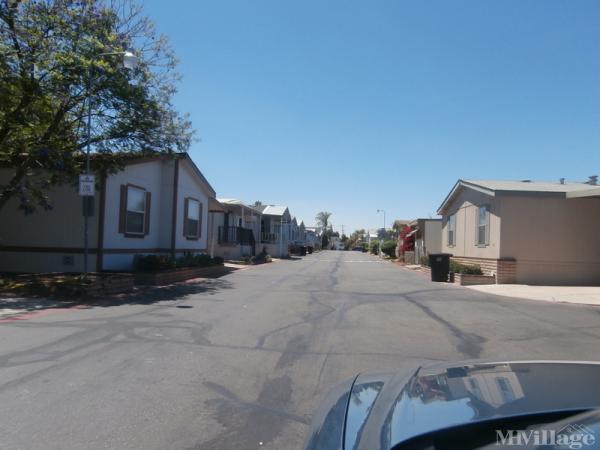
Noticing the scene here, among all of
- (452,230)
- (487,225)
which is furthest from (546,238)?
(452,230)

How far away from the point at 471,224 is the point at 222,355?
1891 centimetres

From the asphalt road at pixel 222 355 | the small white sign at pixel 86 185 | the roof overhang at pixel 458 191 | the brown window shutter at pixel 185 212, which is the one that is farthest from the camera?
the brown window shutter at pixel 185 212

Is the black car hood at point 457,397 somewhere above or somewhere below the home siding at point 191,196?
below

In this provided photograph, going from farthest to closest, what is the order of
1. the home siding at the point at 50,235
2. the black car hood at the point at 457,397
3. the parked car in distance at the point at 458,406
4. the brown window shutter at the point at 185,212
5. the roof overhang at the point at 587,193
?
the brown window shutter at the point at 185,212 < the roof overhang at the point at 587,193 < the home siding at the point at 50,235 < the black car hood at the point at 457,397 < the parked car in distance at the point at 458,406

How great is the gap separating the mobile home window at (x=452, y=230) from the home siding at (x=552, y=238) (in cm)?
731

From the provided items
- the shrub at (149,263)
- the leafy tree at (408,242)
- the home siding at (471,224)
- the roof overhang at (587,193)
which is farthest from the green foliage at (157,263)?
the leafy tree at (408,242)

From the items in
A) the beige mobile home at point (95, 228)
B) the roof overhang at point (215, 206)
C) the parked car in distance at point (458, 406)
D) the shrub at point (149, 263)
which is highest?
the roof overhang at point (215, 206)

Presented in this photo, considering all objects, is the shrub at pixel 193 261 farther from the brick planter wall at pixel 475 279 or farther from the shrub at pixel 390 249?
the shrub at pixel 390 249

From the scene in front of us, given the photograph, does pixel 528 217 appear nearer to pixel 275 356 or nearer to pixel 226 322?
pixel 226 322

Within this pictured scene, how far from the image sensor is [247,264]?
32781 millimetres

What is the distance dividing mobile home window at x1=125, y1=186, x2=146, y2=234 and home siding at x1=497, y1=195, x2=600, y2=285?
13762 mm

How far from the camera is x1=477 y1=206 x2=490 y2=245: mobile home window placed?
21.5 m

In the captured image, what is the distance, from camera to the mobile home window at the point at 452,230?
1070 inches

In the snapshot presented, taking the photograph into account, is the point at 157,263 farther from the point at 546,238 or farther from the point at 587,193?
the point at 587,193
